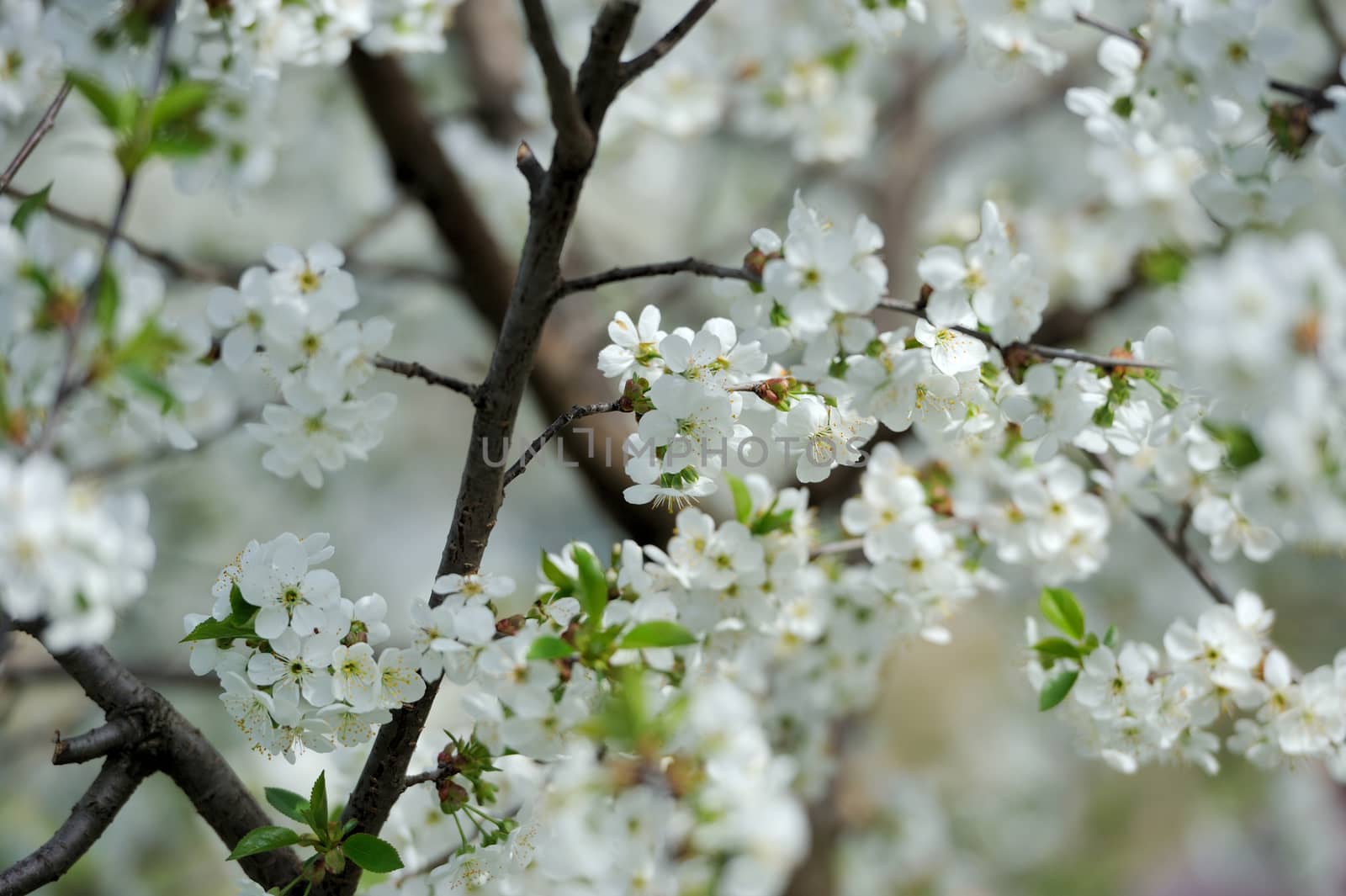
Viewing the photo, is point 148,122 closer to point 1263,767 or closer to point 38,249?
point 38,249

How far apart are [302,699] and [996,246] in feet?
2.07

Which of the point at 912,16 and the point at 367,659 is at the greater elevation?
Answer: the point at 367,659

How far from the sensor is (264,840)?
0.77m

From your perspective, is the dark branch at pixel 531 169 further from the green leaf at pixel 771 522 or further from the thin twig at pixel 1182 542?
the thin twig at pixel 1182 542

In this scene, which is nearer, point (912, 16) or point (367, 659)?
point (367, 659)

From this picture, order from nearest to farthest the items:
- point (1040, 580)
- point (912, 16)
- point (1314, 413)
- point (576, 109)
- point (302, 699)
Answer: point (1314, 413)
point (576, 109)
point (302, 699)
point (912, 16)
point (1040, 580)

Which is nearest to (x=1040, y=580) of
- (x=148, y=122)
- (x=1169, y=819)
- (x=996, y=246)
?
(x=996, y=246)

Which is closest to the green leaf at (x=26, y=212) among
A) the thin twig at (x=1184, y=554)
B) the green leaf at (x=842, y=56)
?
the thin twig at (x=1184, y=554)

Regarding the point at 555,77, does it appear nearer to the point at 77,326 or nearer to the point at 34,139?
the point at 77,326

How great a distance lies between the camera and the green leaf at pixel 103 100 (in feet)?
1.92

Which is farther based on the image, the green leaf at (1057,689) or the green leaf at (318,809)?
the green leaf at (1057,689)

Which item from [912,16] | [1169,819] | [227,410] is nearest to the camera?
[912,16]

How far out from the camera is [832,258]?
2.31 ft

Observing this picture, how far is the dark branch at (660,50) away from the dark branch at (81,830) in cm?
67
